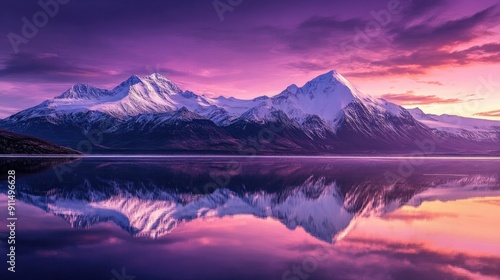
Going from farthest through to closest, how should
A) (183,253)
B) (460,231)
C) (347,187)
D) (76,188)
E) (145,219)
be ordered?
(347,187) → (76,188) → (145,219) → (460,231) → (183,253)

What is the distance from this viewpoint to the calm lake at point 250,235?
21547 mm

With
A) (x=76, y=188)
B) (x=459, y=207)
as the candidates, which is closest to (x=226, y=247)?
(x=459, y=207)

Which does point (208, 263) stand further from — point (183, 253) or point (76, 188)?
point (76, 188)

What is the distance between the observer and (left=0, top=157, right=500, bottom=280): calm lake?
70.7ft

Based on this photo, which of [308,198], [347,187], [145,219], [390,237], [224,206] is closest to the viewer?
[390,237]

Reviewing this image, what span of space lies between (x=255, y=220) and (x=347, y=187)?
2778 cm

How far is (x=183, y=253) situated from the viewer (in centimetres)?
2480

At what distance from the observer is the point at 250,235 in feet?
100

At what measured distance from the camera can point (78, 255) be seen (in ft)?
77.5

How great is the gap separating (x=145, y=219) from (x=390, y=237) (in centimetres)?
1863

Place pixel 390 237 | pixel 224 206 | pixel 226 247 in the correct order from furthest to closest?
pixel 224 206 → pixel 390 237 → pixel 226 247

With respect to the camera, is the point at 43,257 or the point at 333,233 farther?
the point at 333,233

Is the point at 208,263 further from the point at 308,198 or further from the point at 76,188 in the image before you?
the point at 76,188

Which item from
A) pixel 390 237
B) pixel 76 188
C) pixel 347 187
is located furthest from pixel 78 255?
pixel 347 187
